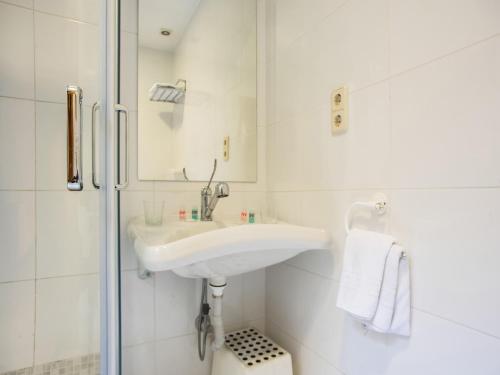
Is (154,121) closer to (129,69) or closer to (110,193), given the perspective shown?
(129,69)

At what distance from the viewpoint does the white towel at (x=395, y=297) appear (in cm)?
79

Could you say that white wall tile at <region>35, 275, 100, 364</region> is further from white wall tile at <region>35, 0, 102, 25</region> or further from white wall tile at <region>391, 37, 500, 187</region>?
white wall tile at <region>391, 37, 500, 187</region>

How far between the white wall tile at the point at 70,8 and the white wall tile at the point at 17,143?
35 centimetres

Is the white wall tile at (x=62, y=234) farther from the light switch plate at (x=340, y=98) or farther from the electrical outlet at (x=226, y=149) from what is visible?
the light switch plate at (x=340, y=98)

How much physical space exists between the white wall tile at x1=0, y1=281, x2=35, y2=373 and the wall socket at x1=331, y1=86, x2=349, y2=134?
4.01ft

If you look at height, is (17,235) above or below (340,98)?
below

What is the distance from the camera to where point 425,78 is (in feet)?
2.51

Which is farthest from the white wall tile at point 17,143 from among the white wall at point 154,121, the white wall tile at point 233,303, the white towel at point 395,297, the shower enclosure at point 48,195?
the white towel at point 395,297

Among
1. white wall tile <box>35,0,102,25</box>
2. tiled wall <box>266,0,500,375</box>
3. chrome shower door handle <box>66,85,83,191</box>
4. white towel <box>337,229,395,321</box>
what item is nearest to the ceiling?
white wall tile <box>35,0,102,25</box>

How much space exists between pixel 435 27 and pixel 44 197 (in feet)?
4.36

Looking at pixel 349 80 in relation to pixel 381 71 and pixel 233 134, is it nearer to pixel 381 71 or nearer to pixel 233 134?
pixel 381 71

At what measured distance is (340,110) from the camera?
1026 mm

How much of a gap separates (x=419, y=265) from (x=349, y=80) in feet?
2.03

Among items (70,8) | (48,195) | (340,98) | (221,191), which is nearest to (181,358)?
(221,191)
